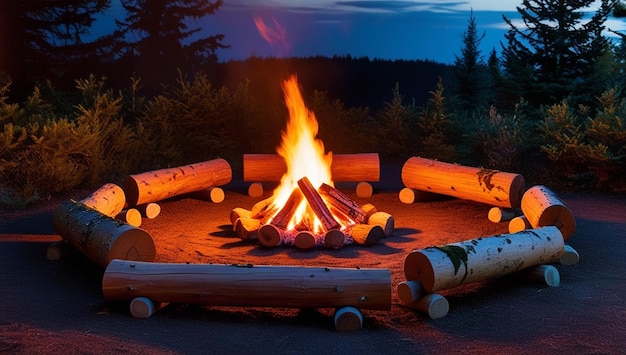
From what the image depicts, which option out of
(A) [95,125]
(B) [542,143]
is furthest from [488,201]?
(A) [95,125]

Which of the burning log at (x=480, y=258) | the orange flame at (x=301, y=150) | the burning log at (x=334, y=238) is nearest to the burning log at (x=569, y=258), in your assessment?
the burning log at (x=480, y=258)

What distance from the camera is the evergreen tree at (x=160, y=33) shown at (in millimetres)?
23422

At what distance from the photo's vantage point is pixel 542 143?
39.4 ft

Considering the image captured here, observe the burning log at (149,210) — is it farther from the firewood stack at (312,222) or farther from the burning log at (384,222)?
the burning log at (384,222)

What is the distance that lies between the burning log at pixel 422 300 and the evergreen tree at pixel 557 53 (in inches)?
504

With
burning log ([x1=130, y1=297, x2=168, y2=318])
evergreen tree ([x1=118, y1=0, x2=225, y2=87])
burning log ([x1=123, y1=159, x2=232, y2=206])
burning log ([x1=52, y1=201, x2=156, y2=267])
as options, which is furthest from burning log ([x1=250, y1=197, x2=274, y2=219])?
evergreen tree ([x1=118, y1=0, x2=225, y2=87])

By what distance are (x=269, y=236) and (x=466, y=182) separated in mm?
3400

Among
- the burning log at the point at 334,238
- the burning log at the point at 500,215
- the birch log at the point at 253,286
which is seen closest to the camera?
the birch log at the point at 253,286

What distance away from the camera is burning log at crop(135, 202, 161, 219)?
29.0ft

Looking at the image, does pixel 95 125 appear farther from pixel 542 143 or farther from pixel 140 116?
pixel 542 143

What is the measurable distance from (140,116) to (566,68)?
11574 millimetres

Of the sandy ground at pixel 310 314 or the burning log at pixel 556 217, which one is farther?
the burning log at pixel 556 217

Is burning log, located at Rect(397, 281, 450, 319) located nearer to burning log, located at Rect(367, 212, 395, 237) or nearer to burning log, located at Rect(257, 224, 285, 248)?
burning log, located at Rect(257, 224, 285, 248)

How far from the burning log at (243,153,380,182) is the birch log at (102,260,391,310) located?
5.71 meters
